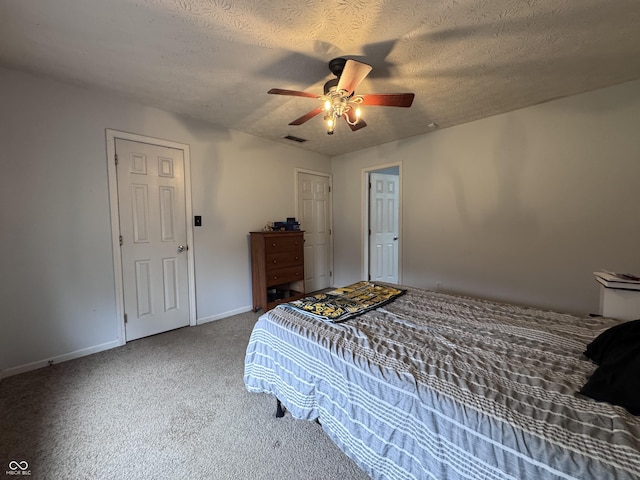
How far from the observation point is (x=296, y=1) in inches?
54.6

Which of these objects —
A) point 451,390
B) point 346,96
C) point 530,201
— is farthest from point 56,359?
point 530,201

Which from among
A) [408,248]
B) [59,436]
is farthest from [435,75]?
[59,436]

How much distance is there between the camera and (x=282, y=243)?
349cm

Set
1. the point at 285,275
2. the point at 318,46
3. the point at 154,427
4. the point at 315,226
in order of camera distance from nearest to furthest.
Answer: the point at 154,427
the point at 318,46
the point at 285,275
the point at 315,226

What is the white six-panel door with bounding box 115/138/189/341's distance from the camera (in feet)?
8.48

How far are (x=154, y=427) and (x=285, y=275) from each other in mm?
2161

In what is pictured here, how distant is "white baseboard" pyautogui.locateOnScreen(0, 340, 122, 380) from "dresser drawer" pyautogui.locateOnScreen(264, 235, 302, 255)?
1.84m

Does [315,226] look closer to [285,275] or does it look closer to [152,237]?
[285,275]

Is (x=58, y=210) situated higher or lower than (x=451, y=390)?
higher

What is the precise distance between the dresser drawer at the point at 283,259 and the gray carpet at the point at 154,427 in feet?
4.37

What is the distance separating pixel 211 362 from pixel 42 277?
63.8 inches

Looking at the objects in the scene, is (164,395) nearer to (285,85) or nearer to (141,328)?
(141,328)

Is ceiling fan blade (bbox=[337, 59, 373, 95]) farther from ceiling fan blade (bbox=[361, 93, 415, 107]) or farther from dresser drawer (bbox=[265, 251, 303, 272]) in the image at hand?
dresser drawer (bbox=[265, 251, 303, 272])

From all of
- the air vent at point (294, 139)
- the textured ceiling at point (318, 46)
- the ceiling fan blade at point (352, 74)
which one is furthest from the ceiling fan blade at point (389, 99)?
the air vent at point (294, 139)
